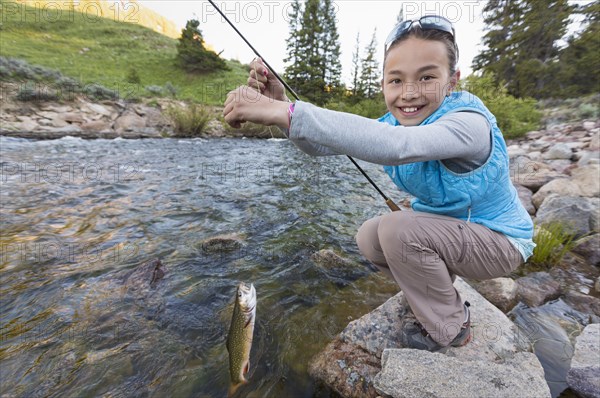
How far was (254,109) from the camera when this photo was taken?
3.92ft

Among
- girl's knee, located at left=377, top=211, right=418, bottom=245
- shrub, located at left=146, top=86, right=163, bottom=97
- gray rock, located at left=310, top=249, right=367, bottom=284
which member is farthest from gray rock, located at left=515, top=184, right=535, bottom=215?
shrub, located at left=146, top=86, right=163, bottom=97

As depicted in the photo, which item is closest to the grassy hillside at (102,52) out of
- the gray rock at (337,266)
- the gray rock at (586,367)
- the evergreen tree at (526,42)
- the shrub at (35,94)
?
the shrub at (35,94)

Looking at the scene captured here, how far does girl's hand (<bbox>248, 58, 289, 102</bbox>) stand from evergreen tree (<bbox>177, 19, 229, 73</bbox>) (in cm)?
3865

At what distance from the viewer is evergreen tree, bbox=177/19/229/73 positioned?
3484cm

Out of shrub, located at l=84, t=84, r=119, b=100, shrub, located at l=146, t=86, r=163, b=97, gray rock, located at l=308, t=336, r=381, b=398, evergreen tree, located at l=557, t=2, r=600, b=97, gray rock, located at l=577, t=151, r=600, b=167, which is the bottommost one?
gray rock, located at l=308, t=336, r=381, b=398

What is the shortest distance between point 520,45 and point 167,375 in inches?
1446

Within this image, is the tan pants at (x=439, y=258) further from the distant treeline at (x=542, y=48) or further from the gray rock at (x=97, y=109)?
the distant treeline at (x=542, y=48)

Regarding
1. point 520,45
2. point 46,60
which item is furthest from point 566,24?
point 46,60

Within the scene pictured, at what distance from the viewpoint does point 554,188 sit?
16.2ft

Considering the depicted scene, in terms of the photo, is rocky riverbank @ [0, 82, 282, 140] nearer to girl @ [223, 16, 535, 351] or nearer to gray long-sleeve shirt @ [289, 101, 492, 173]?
girl @ [223, 16, 535, 351]

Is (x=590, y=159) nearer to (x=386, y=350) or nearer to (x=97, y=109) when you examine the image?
(x=386, y=350)

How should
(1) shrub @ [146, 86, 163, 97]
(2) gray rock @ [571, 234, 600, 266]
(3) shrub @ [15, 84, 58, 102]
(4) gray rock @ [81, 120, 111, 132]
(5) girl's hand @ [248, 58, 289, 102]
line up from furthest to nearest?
(1) shrub @ [146, 86, 163, 97], (4) gray rock @ [81, 120, 111, 132], (3) shrub @ [15, 84, 58, 102], (2) gray rock @ [571, 234, 600, 266], (5) girl's hand @ [248, 58, 289, 102]

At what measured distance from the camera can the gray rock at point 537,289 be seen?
2.62 meters

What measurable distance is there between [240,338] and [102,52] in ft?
143
